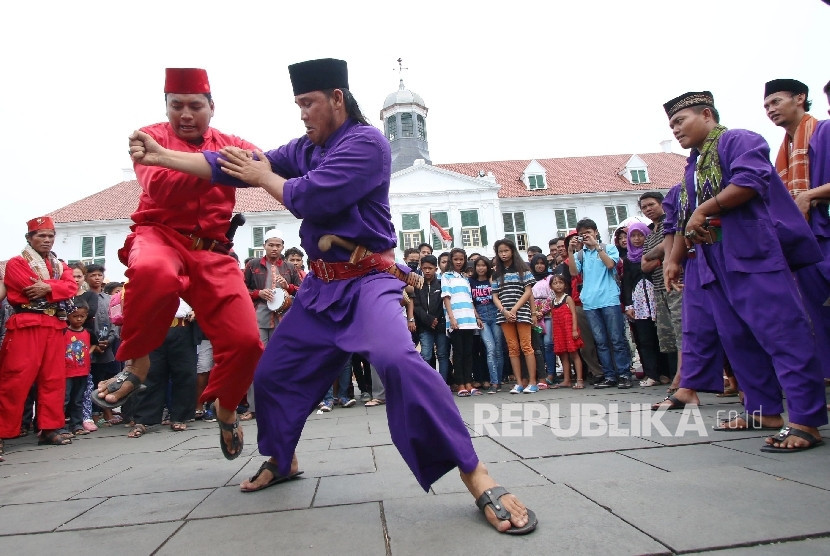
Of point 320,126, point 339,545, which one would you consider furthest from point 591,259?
point 339,545

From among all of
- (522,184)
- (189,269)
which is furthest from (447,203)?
(189,269)

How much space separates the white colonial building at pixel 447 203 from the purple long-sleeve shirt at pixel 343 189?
94.5 ft

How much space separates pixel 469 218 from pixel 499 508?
31.6 meters

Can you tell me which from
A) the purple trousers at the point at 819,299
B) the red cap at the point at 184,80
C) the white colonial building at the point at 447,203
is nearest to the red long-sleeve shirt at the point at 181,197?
the red cap at the point at 184,80

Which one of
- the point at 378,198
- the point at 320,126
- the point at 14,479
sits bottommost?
the point at 14,479

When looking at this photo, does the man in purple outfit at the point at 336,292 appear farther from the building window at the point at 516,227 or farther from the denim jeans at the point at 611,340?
the building window at the point at 516,227

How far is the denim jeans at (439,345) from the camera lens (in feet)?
25.8

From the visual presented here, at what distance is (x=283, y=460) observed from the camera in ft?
8.87

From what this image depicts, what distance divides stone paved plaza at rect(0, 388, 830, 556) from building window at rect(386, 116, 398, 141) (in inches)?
1334

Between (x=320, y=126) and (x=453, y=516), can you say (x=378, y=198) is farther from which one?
(x=453, y=516)

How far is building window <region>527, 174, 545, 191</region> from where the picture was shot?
115ft

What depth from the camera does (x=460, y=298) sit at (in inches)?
302

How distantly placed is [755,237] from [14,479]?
193 inches

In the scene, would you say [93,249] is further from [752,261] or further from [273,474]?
[752,261]
